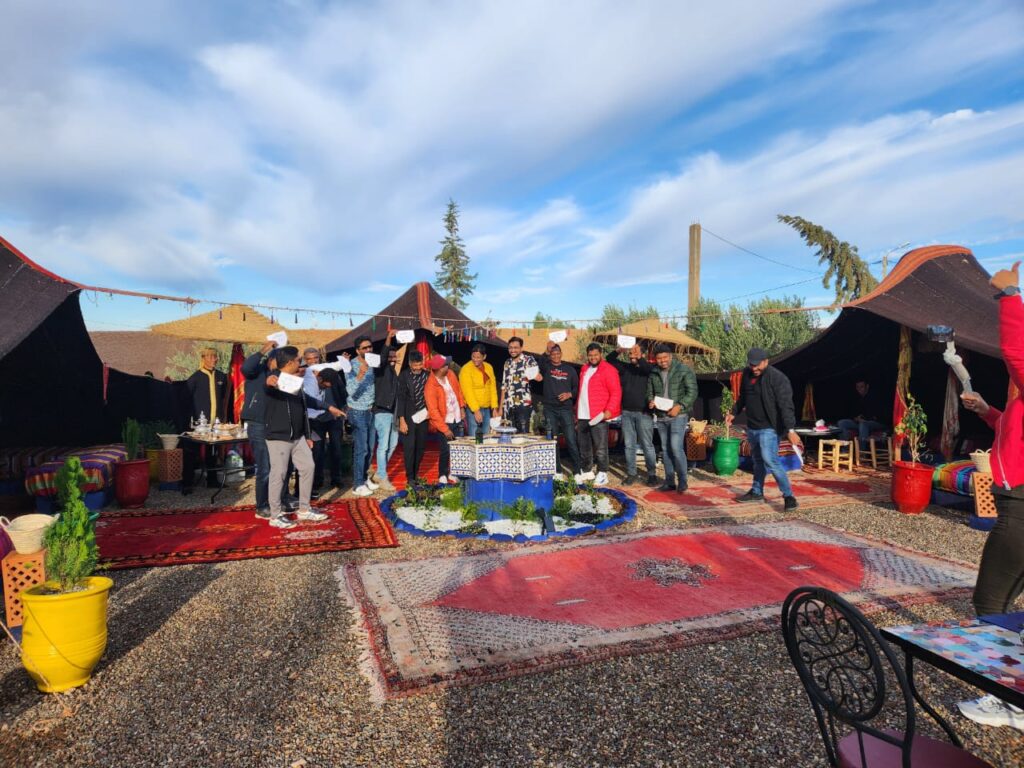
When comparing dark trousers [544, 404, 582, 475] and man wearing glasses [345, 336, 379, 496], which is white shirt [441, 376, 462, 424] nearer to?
man wearing glasses [345, 336, 379, 496]

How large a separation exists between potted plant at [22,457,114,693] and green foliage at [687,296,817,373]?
556 inches

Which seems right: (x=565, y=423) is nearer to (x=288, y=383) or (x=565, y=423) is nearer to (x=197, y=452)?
(x=288, y=383)

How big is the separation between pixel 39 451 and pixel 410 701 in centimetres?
636

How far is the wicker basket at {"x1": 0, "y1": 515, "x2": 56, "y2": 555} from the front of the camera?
2770 mm

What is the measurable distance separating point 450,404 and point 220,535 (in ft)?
9.33

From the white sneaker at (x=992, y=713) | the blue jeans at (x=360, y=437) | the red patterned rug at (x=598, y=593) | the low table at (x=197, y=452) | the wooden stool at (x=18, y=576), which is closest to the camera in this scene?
the white sneaker at (x=992, y=713)

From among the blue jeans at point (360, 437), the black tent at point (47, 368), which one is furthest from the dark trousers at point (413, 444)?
the black tent at point (47, 368)

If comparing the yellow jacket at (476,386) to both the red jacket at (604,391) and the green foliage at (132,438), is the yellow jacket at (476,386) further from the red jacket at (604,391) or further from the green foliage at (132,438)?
the green foliage at (132,438)

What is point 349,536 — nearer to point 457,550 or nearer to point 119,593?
point 457,550

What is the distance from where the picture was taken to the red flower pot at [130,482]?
6.01 m

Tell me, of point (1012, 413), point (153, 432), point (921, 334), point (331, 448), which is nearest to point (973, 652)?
point (1012, 413)

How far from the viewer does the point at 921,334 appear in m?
7.70

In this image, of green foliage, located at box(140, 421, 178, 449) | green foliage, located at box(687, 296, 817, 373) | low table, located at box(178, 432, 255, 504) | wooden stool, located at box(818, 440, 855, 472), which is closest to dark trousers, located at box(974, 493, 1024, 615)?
low table, located at box(178, 432, 255, 504)

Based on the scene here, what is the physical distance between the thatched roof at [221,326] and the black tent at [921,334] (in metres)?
7.89
